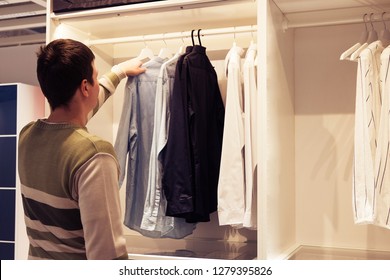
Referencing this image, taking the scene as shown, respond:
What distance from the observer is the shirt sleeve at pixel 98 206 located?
1.26m

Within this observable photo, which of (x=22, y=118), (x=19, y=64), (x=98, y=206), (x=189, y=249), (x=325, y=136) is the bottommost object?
(x=189, y=249)

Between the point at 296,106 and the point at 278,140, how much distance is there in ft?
1.28

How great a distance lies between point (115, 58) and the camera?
9.00 feet

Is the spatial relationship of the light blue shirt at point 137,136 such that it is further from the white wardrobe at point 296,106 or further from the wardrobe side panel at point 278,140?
the wardrobe side panel at point 278,140

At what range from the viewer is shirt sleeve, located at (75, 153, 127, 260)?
126 centimetres

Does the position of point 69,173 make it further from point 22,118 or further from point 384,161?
point 22,118

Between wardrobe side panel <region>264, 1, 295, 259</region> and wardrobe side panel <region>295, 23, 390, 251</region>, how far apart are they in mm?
59

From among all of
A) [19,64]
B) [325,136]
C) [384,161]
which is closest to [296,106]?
[325,136]

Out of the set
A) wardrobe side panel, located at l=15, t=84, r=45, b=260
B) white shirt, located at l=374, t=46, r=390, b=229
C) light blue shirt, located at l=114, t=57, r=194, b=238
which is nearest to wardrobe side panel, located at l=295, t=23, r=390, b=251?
white shirt, located at l=374, t=46, r=390, b=229

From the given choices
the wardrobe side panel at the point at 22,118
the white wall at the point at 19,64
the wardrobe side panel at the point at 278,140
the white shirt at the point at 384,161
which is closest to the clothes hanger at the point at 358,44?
the white shirt at the point at 384,161

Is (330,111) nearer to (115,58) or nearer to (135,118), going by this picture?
(135,118)

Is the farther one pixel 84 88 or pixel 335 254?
pixel 335 254

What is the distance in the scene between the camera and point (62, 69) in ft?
4.38

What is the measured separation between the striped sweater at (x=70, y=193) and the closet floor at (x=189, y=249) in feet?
2.55
